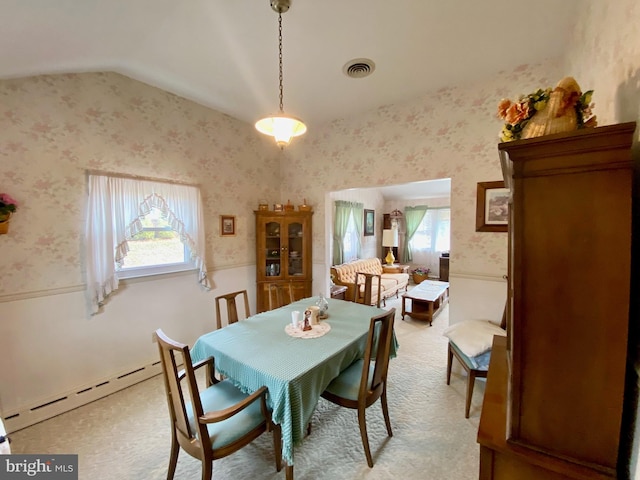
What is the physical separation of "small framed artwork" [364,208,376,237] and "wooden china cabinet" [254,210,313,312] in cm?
355

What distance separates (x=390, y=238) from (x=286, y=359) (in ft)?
20.1

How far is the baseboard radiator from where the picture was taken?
2.04 meters

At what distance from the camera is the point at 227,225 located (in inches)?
135

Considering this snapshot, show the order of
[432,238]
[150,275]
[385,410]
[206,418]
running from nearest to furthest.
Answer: [206,418]
[385,410]
[150,275]
[432,238]

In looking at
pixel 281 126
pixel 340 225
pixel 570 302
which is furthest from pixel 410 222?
pixel 570 302

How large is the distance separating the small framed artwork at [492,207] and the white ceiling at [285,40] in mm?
1051

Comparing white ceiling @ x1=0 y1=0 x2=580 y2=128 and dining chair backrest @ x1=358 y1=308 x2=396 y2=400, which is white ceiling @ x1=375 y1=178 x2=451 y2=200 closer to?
white ceiling @ x1=0 y1=0 x2=580 y2=128

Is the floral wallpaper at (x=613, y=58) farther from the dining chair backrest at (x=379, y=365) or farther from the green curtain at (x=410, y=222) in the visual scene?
the green curtain at (x=410, y=222)

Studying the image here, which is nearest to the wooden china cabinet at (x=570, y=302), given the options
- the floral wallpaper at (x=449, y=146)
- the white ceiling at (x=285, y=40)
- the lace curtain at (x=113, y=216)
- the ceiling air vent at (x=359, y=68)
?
the white ceiling at (x=285, y=40)

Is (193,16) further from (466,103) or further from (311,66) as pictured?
(466,103)

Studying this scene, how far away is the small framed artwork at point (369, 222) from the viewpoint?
279 inches

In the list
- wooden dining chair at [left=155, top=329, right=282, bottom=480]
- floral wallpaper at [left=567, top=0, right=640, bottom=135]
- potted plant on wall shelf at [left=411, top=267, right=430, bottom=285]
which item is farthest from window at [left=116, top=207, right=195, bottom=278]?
potted plant on wall shelf at [left=411, top=267, right=430, bottom=285]

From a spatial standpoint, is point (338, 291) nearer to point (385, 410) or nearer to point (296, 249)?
point (296, 249)

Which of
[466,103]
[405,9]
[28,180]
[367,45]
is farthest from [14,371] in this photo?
[466,103]
